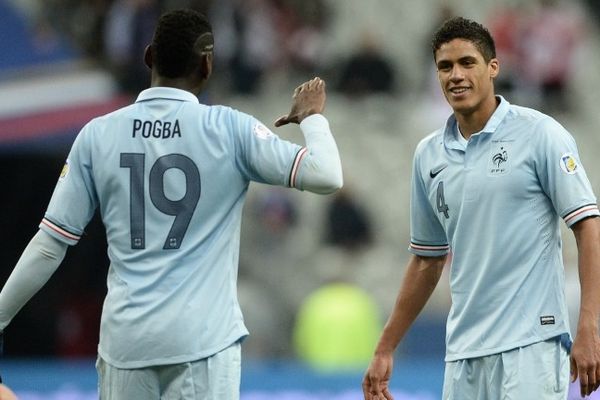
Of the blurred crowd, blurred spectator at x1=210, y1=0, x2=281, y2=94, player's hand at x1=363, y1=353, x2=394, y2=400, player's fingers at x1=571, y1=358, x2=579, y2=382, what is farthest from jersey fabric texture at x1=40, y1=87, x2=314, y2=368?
blurred spectator at x1=210, y1=0, x2=281, y2=94

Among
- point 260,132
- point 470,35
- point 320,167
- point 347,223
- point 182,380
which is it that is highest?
point 347,223

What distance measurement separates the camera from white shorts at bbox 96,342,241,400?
17.4 ft

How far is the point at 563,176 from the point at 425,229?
0.82 m

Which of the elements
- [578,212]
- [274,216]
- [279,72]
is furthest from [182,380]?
[279,72]

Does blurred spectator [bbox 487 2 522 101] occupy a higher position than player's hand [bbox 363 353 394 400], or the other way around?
blurred spectator [bbox 487 2 522 101]

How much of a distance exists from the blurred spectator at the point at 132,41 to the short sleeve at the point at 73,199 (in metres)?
8.33

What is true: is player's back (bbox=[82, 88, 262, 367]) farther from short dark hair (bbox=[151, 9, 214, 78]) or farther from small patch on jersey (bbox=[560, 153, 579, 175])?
small patch on jersey (bbox=[560, 153, 579, 175])

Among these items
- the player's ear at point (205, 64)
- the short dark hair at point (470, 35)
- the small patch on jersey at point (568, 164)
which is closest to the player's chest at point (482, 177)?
the small patch on jersey at point (568, 164)

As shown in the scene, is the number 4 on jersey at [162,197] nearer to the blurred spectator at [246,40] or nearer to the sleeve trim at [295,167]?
the sleeve trim at [295,167]

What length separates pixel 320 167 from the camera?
5277 millimetres

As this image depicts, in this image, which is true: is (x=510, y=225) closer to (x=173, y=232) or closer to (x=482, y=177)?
(x=482, y=177)

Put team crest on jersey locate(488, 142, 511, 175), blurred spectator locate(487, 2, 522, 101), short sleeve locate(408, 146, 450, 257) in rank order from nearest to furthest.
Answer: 1. team crest on jersey locate(488, 142, 511, 175)
2. short sleeve locate(408, 146, 450, 257)
3. blurred spectator locate(487, 2, 522, 101)

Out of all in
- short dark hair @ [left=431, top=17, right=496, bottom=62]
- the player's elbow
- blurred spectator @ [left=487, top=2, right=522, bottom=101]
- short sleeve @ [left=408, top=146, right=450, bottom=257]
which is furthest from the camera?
blurred spectator @ [left=487, top=2, right=522, bottom=101]

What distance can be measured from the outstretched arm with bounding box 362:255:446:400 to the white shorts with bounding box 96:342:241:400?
810 millimetres
